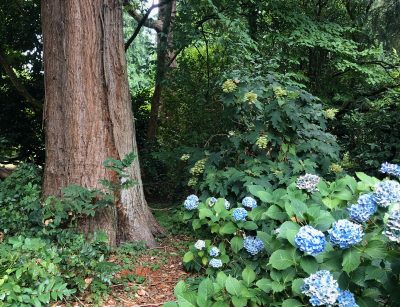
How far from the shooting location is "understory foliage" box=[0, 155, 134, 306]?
2498 mm

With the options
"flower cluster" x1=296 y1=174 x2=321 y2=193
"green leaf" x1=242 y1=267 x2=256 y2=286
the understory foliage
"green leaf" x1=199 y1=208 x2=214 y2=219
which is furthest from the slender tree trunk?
"green leaf" x1=242 y1=267 x2=256 y2=286

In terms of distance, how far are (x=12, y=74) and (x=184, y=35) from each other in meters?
2.82

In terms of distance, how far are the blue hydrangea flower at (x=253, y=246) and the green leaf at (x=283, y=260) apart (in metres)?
0.72

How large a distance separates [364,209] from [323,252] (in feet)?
0.91

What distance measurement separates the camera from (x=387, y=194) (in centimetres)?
170

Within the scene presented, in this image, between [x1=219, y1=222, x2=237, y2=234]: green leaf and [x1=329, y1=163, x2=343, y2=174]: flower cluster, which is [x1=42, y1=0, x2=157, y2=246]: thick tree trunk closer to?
[x1=219, y1=222, x2=237, y2=234]: green leaf

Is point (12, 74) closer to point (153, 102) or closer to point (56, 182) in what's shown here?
point (153, 102)

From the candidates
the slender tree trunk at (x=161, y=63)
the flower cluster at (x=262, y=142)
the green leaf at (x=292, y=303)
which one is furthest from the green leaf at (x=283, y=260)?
the slender tree trunk at (x=161, y=63)

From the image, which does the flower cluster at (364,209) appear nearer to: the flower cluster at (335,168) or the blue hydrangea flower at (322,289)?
the blue hydrangea flower at (322,289)

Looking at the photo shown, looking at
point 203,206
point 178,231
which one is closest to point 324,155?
point 203,206

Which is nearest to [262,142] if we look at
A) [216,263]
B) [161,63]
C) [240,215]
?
[240,215]

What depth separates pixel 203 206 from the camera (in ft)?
10.3

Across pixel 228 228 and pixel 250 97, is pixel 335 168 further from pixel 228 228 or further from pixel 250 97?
pixel 228 228

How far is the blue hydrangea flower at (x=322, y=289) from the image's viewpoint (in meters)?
1.51
